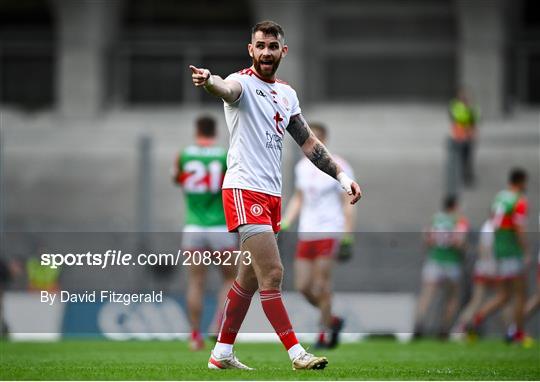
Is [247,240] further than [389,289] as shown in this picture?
No

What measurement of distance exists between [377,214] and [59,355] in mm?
12950

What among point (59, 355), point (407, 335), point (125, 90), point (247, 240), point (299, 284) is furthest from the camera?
point (125, 90)

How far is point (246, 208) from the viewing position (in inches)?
332

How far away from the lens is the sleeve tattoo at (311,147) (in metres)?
8.91

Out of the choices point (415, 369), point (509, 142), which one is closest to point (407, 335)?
point (509, 142)

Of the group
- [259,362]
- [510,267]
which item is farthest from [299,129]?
[510,267]

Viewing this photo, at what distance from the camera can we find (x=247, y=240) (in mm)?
8398

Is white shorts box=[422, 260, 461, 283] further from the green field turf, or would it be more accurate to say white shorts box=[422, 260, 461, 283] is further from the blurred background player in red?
the green field turf

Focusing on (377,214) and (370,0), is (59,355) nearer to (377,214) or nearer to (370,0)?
(377,214)

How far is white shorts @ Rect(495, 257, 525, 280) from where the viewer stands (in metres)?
16.8

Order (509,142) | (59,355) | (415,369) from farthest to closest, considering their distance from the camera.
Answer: (509,142) → (59,355) → (415,369)

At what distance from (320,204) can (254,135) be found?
17.2 ft

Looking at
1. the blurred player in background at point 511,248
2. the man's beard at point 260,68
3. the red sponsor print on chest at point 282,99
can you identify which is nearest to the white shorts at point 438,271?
the blurred player in background at point 511,248

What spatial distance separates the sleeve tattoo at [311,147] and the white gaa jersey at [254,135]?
35cm
